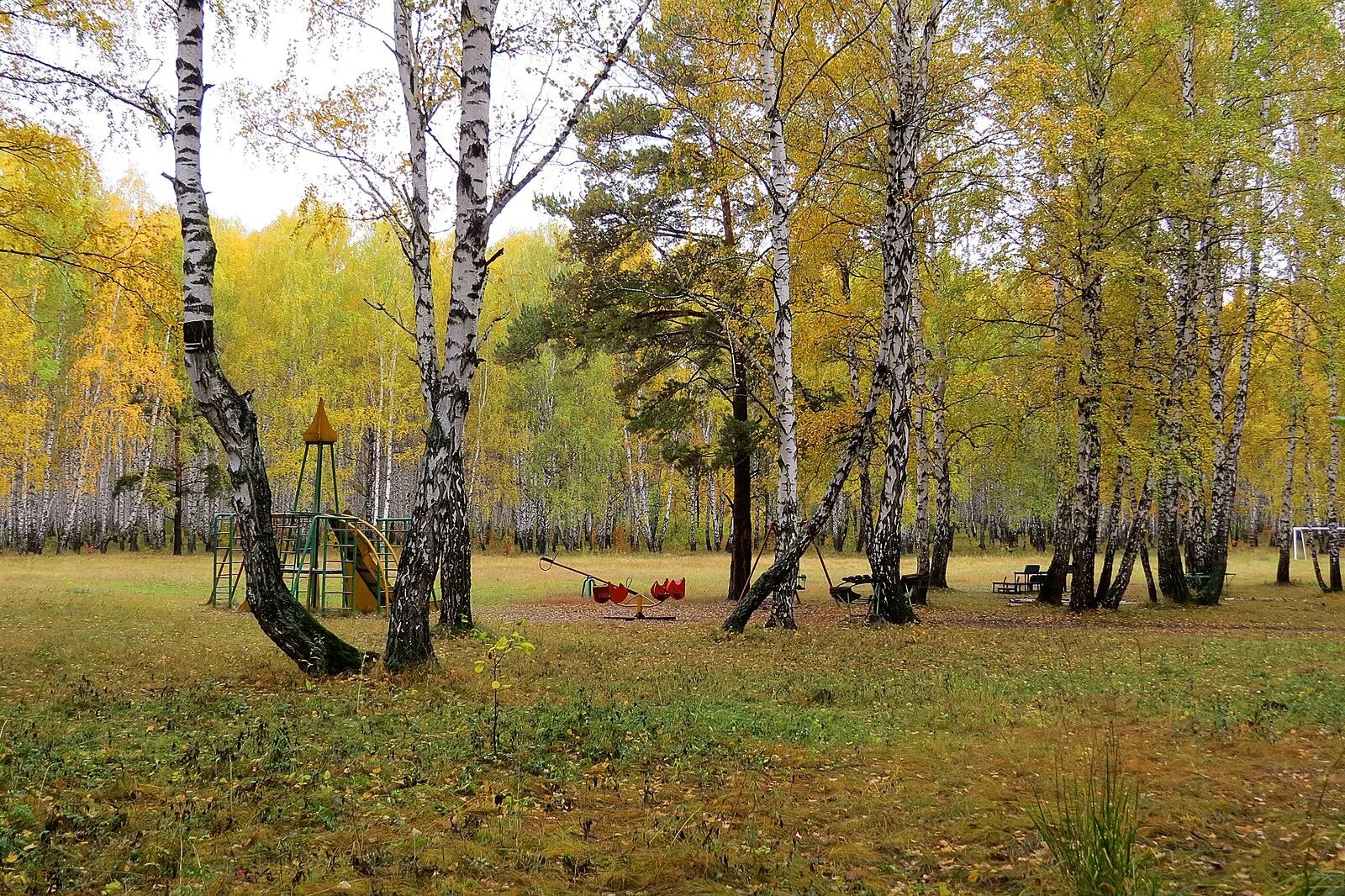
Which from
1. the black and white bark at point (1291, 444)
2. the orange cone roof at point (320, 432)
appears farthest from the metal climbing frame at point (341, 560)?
the black and white bark at point (1291, 444)

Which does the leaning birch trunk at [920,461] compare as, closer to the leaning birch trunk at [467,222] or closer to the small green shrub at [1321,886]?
the leaning birch trunk at [467,222]

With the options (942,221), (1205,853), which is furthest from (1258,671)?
(942,221)

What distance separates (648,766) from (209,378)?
5356mm

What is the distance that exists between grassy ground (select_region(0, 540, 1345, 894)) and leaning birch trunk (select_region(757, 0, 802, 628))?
2254 mm

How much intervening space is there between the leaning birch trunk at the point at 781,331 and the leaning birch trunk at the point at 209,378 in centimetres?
696

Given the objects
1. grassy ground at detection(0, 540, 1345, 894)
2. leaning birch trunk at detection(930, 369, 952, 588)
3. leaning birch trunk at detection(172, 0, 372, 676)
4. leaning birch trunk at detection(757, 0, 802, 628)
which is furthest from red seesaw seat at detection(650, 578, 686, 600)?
leaning birch trunk at detection(172, 0, 372, 676)

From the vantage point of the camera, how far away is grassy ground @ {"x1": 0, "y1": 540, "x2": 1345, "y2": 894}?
11.5 feet

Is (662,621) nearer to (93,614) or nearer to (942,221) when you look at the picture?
(93,614)

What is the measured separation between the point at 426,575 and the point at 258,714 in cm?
211

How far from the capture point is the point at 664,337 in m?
17.0

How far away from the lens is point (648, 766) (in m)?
5.11

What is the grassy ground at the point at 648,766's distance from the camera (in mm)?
3494

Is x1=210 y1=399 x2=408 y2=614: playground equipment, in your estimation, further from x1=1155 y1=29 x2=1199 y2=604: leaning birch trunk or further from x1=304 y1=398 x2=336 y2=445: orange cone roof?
x1=1155 y1=29 x2=1199 y2=604: leaning birch trunk

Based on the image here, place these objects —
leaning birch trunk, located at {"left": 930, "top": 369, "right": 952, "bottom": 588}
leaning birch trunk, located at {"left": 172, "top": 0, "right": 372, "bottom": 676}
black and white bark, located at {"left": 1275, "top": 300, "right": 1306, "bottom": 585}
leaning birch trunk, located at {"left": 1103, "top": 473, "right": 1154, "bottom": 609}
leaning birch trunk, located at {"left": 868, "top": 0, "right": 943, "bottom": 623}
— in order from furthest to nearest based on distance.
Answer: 1. leaning birch trunk, located at {"left": 930, "top": 369, "right": 952, "bottom": 588}
2. black and white bark, located at {"left": 1275, "top": 300, "right": 1306, "bottom": 585}
3. leaning birch trunk, located at {"left": 1103, "top": 473, "right": 1154, "bottom": 609}
4. leaning birch trunk, located at {"left": 868, "top": 0, "right": 943, "bottom": 623}
5. leaning birch trunk, located at {"left": 172, "top": 0, "right": 372, "bottom": 676}
